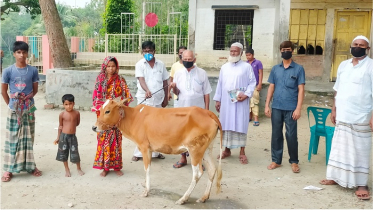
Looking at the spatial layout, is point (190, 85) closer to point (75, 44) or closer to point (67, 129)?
point (67, 129)

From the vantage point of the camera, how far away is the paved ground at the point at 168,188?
4.39 meters

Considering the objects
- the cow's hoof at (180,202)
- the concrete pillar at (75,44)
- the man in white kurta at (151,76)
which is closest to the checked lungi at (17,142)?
the man in white kurta at (151,76)

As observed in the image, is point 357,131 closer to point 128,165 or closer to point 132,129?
point 132,129

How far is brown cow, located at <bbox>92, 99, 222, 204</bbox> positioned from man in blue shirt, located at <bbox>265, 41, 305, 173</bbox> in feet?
4.70

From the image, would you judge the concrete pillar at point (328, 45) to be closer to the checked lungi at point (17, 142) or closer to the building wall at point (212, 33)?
the building wall at point (212, 33)

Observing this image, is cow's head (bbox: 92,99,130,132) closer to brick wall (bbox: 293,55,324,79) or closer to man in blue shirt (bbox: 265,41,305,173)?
man in blue shirt (bbox: 265,41,305,173)

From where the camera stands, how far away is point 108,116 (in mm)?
4504

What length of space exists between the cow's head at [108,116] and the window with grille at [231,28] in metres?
8.79

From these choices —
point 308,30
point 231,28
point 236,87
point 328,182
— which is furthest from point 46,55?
point 328,182

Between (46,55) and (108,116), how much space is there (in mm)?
11870

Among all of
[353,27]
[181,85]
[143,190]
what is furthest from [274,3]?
[143,190]

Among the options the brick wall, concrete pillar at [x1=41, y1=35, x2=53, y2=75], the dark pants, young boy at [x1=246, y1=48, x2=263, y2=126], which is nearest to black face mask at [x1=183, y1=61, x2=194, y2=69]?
the dark pants

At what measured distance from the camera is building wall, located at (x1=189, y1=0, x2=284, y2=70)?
A: 1223 centimetres

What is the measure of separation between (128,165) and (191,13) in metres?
8.24
